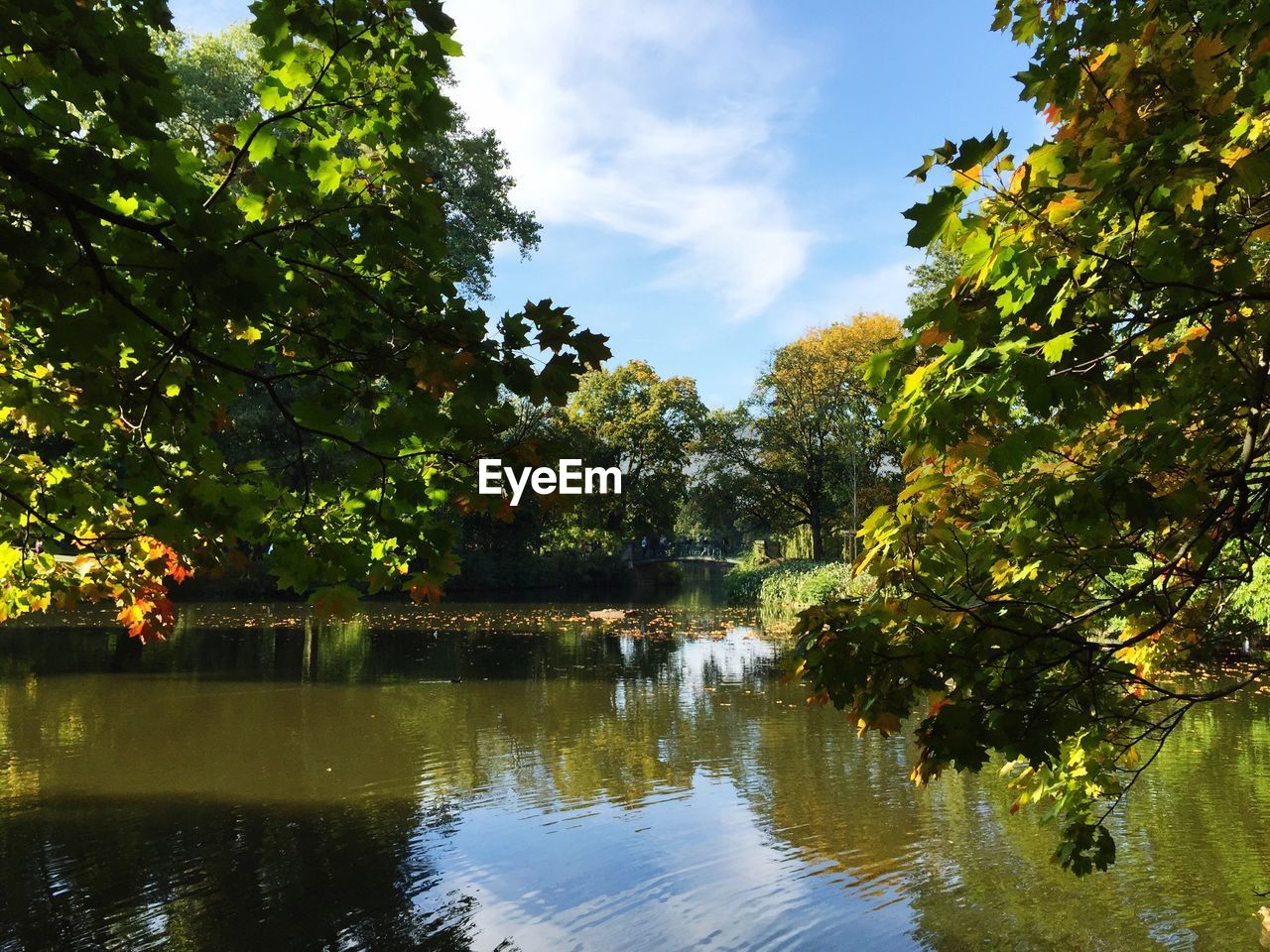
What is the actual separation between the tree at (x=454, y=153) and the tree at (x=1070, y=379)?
21198 millimetres

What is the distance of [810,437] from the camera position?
39781 millimetres

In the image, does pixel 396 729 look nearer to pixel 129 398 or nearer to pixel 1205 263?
pixel 129 398

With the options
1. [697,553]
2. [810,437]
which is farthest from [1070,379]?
[697,553]

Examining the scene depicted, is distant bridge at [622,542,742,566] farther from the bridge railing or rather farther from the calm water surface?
the calm water surface

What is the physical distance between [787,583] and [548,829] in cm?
2282

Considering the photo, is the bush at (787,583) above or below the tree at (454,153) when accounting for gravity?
below

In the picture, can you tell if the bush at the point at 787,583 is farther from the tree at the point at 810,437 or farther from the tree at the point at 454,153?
the tree at the point at 454,153

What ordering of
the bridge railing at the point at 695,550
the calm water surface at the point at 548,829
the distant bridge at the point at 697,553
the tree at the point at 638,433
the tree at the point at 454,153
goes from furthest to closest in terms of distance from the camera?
the bridge railing at the point at 695,550
the distant bridge at the point at 697,553
the tree at the point at 638,433
the tree at the point at 454,153
the calm water surface at the point at 548,829

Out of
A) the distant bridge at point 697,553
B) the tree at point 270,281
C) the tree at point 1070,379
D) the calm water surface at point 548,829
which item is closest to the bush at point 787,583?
the calm water surface at point 548,829

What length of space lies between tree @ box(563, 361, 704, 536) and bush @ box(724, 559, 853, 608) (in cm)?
879

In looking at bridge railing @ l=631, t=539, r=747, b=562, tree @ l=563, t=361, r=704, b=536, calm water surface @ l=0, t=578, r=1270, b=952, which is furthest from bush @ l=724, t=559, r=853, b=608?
bridge railing @ l=631, t=539, r=747, b=562

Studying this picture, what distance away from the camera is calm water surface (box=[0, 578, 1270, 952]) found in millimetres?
5102

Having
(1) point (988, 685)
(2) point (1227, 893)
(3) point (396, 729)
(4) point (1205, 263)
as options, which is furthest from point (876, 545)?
Result: (3) point (396, 729)

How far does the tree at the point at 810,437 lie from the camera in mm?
37156
